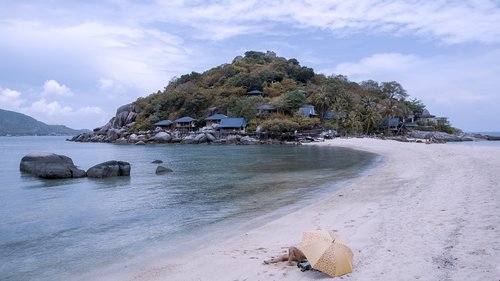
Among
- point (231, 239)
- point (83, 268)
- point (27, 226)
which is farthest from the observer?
point (27, 226)

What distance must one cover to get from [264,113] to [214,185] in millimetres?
53609

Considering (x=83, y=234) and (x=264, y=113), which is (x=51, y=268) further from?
(x=264, y=113)

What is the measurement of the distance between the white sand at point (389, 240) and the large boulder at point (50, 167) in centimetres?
1600

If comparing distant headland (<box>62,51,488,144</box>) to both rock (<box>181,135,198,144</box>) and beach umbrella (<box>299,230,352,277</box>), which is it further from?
beach umbrella (<box>299,230,352,277</box>)

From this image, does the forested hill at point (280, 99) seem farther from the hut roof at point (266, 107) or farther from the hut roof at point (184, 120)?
the hut roof at point (184, 120)

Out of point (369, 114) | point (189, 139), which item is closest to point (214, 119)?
point (189, 139)

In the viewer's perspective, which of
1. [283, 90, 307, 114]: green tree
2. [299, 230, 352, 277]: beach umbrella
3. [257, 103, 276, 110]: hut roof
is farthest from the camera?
[257, 103, 276, 110]: hut roof

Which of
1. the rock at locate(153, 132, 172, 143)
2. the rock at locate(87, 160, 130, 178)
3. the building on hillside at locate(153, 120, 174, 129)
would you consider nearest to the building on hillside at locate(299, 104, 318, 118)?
the rock at locate(153, 132, 172, 143)

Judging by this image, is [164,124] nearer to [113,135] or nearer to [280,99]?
[113,135]

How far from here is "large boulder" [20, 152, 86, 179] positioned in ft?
69.0

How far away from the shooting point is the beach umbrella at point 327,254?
5.27 metres

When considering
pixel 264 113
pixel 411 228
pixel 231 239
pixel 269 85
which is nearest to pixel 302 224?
pixel 231 239

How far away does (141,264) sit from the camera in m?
7.25

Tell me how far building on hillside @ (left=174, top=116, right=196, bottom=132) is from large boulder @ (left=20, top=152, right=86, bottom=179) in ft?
168
